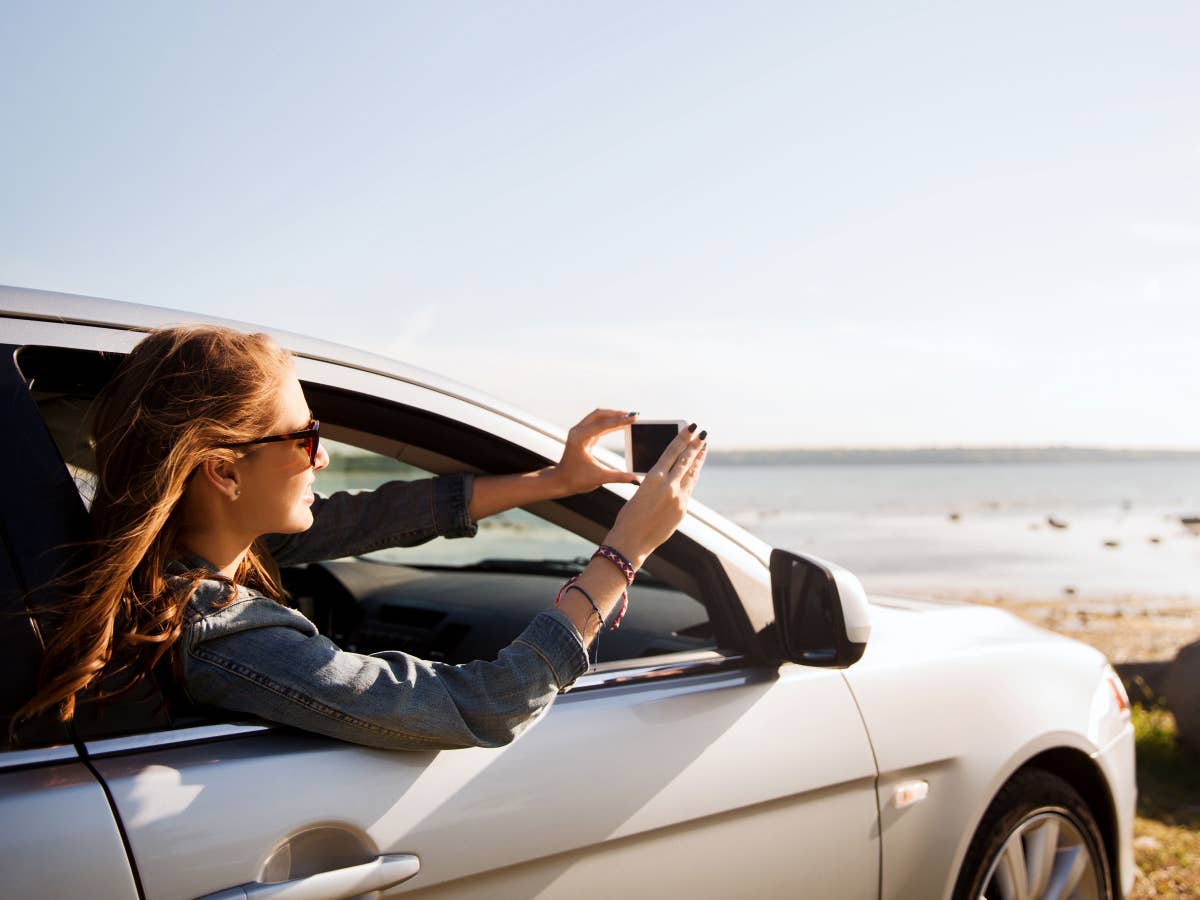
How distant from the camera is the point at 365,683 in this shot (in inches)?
55.9

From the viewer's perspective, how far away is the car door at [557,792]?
4.31 feet

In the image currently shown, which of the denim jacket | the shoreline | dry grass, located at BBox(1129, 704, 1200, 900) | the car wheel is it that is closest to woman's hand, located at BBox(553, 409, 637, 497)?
the denim jacket

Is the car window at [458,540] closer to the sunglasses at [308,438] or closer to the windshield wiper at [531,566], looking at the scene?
the windshield wiper at [531,566]

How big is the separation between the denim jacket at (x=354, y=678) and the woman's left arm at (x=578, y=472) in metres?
0.48

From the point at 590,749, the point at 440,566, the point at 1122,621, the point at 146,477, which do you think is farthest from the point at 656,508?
the point at 1122,621

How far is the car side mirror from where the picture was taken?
1883mm

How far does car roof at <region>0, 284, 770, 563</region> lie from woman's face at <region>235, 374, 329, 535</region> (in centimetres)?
17

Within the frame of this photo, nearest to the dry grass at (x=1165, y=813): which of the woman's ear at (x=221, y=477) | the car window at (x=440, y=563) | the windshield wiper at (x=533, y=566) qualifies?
the windshield wiper at (x=533, y=566)

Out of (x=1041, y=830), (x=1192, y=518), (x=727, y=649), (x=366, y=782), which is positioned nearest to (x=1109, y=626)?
(x=1041, y=830)

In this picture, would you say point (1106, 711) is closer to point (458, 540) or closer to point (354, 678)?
point (458, 540)

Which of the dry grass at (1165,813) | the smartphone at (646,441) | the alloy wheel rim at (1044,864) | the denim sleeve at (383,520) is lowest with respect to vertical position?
the dry grass at (1165,813)

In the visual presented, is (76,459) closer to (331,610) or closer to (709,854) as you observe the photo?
(709,854)

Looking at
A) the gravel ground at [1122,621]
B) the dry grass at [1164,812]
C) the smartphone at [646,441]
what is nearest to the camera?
the smartphone at [646,441]

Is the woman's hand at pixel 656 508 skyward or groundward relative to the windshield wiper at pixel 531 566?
skyward
